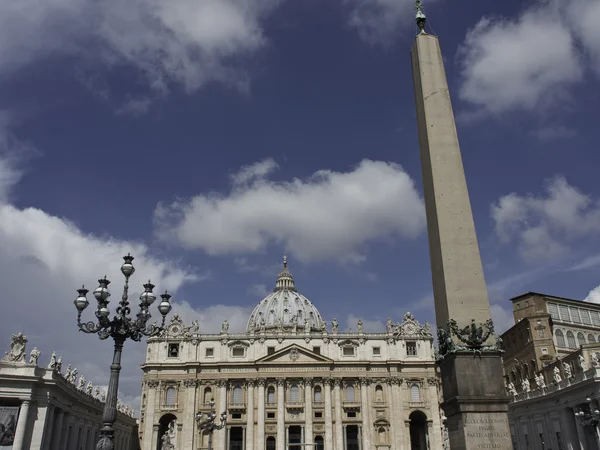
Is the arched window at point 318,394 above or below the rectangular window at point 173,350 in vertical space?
below

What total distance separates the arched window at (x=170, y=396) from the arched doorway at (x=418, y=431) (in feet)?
93.1

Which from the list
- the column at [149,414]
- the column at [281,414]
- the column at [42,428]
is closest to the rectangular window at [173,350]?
the column at [149,414]

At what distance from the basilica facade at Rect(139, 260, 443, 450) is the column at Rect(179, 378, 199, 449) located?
0.37 feet

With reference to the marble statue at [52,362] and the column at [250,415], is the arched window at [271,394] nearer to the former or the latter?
the column at [250,415]

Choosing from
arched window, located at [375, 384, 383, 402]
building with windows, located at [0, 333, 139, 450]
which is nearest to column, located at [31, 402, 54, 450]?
building with windows, located at [0, 333, 139, 450]

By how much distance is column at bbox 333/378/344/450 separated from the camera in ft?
204

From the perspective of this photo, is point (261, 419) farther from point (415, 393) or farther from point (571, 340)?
point (571, 340)

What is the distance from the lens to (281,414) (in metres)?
63.2

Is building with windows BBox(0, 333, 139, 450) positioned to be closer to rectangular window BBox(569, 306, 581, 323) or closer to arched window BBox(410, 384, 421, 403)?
arched window BBox(410, 384, 421, 403)

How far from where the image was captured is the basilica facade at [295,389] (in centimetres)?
6247

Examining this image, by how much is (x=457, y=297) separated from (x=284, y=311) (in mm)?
89642

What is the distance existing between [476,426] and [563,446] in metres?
30.8

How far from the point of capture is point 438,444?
Result: 203 ft

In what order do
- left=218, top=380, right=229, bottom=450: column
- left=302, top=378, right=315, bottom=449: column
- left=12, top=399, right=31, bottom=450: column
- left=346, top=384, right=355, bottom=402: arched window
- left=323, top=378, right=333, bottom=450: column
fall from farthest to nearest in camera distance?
left=346, top=384, right=355, bottom=402: arched window → left=302, top=378, right=315, bottom=449: column → left=323, top=378, right=333, bottom=450: column → left=218, top=380, right=229, bottom=450: column → left=12, top=399, right=31, bottom=450: column
